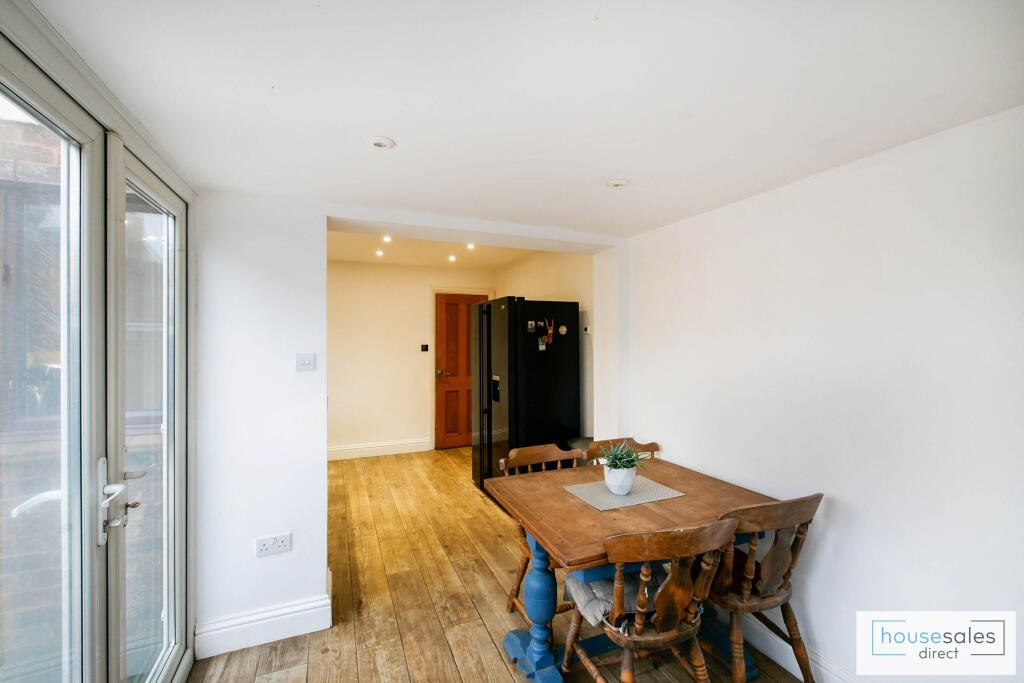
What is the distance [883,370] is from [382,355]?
496cm

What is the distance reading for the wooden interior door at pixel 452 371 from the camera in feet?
18.9

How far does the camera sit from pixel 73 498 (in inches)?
46.0

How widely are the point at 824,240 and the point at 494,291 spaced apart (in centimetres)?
447

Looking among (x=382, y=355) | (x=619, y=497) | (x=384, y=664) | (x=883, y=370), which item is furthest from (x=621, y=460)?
(x=382, y=355)

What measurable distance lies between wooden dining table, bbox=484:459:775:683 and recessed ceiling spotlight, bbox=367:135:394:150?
1626 millimetres

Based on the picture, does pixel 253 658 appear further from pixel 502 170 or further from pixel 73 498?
pixel 502 170

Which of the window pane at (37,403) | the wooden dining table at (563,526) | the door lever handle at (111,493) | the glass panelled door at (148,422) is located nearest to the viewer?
the window pane at (37,403)

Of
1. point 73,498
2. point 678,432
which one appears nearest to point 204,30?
point 73,498

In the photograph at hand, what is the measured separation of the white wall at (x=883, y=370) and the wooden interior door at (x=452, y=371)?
3.82 meters

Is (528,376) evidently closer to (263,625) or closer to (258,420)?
(258,420)

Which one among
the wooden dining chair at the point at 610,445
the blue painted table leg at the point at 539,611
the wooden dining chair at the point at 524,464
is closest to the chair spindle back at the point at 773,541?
the blue painted table leg at the point at 539,611

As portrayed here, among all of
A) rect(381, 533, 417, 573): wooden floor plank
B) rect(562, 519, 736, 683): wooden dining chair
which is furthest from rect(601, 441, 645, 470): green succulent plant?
rect(381, 533, 417, 573): wooden floor plank

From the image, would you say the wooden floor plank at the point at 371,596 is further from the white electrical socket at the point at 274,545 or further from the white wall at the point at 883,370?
the white wall at the point at 883,370

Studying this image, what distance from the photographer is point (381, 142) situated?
5.23ft
